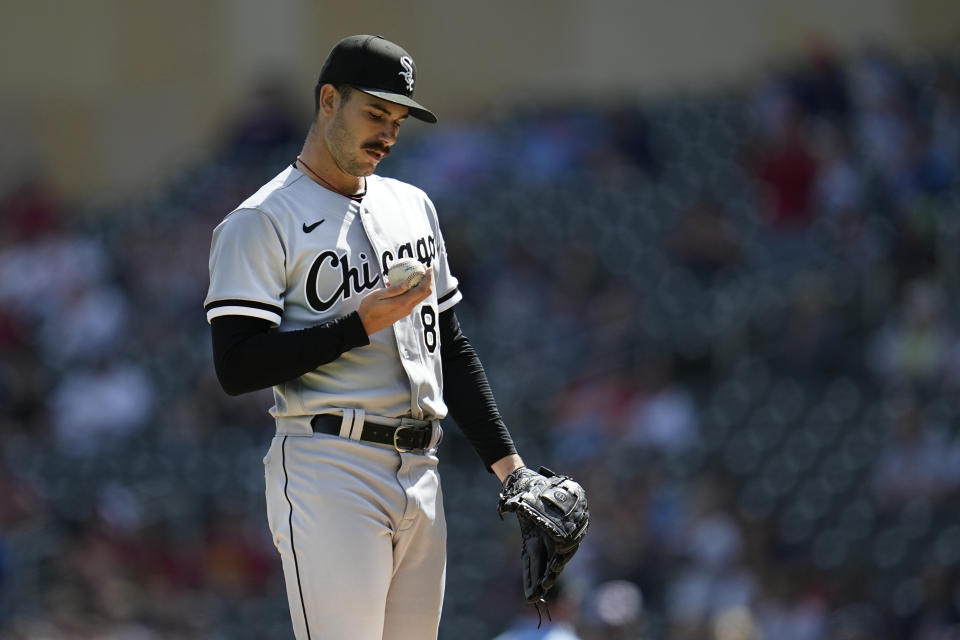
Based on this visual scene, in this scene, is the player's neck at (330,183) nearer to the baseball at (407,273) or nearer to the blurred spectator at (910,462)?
the baseball at (407,273)

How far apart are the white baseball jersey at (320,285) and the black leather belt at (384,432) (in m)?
0.02

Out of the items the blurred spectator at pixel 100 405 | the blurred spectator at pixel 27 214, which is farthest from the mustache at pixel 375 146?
the blurred spectator at pixel 27 214

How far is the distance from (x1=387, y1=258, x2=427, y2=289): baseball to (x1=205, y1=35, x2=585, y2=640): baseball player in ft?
0.04

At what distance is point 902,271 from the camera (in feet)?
28.0

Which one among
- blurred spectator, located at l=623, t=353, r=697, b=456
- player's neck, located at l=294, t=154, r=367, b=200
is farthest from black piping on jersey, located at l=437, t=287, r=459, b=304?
blurred spectator, located at l=623, t=353, r=697, b=456

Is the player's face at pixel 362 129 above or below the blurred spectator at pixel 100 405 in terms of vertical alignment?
above

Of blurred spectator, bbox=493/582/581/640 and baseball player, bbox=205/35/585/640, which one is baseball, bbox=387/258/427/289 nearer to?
baseball player, bbox=205/35/585/640

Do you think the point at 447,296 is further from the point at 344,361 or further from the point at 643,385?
the point at 643,385

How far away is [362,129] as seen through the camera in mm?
2861

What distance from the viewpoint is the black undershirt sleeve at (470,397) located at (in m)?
3.07

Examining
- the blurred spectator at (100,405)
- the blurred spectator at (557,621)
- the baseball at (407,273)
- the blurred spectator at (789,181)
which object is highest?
the baseball at (407,273)

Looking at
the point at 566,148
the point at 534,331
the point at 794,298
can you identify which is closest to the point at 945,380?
the point at 794,298

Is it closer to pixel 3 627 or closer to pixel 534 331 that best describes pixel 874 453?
pixel 534 331

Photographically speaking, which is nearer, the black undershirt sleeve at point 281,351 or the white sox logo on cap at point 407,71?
the black undershirt sleeve at point 281,351
